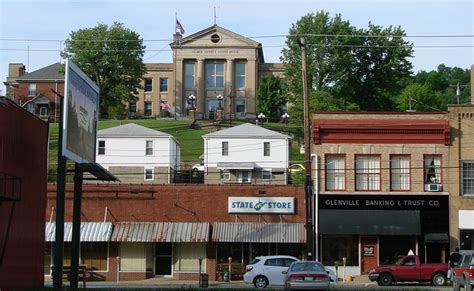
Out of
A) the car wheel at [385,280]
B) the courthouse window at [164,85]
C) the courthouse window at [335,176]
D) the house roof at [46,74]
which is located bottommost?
the car wheel at [385,280]

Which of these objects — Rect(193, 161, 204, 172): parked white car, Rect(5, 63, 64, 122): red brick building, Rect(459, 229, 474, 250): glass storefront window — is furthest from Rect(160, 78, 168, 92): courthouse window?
Rect(459, 229, 474, 250): glass storefront window

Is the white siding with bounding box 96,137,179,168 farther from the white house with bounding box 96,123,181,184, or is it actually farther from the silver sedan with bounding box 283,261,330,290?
the silver sedan with bounding box 283,261,330,290

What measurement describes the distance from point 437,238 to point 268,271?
11594 mm

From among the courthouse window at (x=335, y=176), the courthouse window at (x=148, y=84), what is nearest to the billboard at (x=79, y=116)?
the courthouse window at (x=335, y=176)

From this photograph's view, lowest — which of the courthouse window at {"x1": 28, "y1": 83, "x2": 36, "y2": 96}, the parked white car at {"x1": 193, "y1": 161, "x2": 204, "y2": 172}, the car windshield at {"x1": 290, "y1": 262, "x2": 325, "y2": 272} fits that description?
the car windshield at {"x1": 290, "y1": 262, "x2": 325, "y2": 272}

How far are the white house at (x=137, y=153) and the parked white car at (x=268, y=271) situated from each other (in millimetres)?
31047

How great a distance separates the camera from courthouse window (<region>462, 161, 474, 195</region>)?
156 ft

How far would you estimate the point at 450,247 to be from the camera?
46.7 meters

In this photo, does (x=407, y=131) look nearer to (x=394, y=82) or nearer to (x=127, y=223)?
(x=127, y=223)

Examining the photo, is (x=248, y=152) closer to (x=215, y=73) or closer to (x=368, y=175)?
(x=368, y=175)

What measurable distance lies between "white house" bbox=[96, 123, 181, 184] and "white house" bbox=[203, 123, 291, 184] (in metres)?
3.58

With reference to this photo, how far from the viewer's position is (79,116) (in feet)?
104

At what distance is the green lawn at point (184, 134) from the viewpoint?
87.6 metres

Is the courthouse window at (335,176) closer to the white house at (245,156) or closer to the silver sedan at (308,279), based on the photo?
→ the silver sedan at (308,279)
